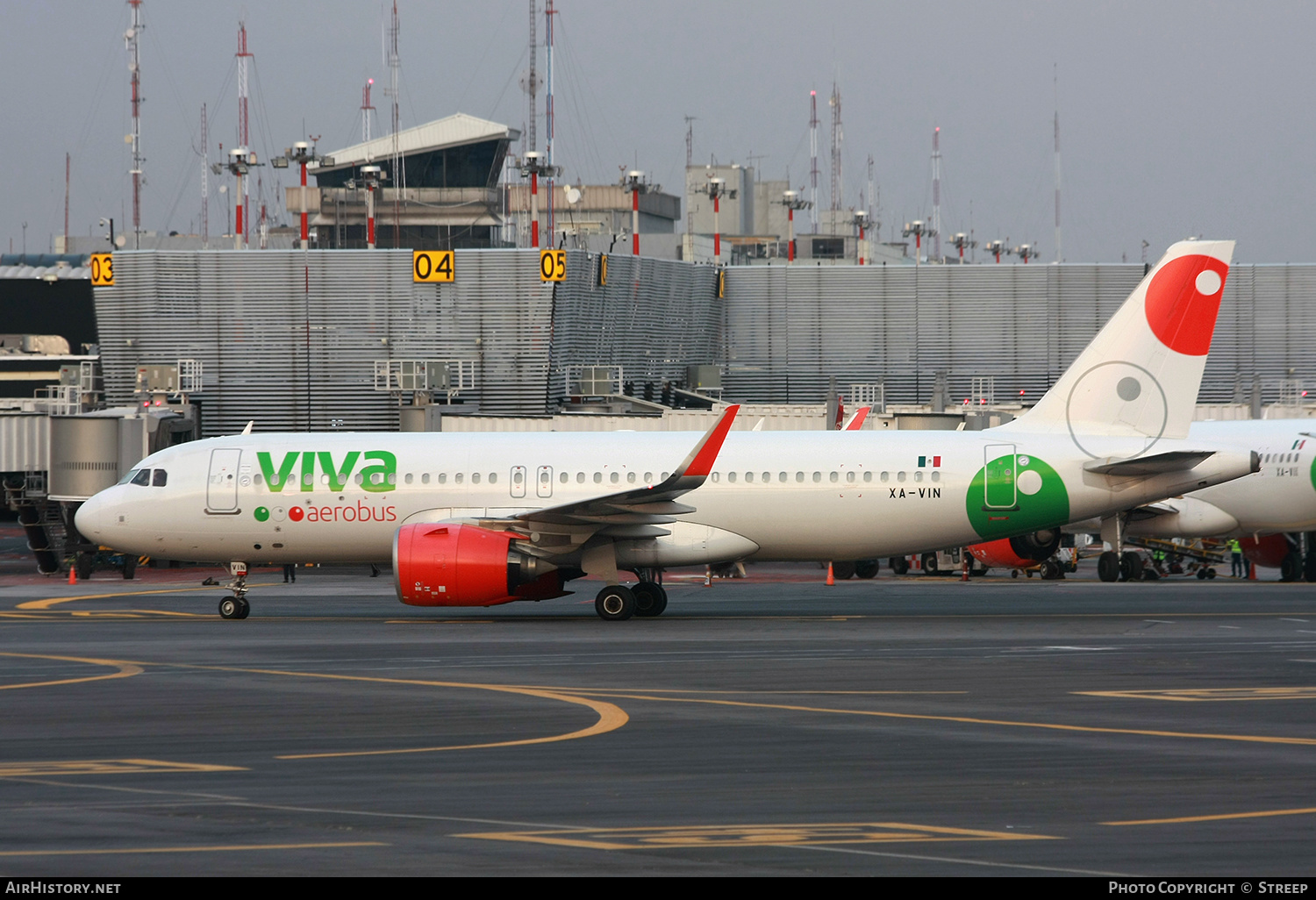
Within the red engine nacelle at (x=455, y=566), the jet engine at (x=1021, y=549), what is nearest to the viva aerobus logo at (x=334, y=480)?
the red engine nacelle at (x=455, y=566)

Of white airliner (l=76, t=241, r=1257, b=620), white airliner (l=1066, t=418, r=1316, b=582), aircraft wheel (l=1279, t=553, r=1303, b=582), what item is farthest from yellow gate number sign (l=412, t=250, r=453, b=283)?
aircraft wheel (l=1279, t=553, r=1303, b=582)

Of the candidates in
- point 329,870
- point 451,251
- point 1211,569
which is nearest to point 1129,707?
point 329,870

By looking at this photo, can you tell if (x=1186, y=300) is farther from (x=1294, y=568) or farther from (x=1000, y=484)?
(x=1294, y=568)

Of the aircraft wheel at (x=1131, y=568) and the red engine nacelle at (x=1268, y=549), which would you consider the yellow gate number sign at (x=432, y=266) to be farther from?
the red engine nacelle at (x=1268, y=549)

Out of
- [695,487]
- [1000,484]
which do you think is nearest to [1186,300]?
[1000,484]

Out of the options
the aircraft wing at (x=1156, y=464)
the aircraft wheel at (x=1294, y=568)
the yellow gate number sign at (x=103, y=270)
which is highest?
the yellow gate number sign at (x=103, y=270)

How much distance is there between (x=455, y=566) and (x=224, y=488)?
6282 millimetres

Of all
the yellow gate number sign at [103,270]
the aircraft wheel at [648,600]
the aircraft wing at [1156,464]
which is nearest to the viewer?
the aircraft wing at [1156,464]

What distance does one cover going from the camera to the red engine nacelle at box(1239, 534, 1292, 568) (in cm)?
4172

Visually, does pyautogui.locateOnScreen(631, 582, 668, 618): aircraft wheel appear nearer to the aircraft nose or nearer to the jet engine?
the jet engine

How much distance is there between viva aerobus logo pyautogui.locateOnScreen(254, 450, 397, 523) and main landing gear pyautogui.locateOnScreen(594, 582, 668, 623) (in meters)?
4.78

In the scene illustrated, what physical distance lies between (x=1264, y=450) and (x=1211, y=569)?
6.84 meters

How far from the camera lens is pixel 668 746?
15391 mm

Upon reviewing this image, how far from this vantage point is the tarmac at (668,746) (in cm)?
1084
